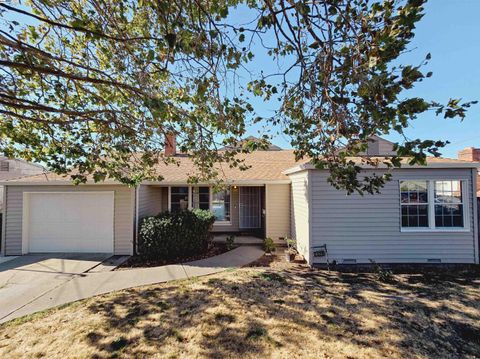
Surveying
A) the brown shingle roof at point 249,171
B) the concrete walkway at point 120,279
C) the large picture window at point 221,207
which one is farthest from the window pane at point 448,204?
the large picture window at point 221,207

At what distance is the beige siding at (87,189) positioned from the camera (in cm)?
920

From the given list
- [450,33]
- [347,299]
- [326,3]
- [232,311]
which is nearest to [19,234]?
[232,311]

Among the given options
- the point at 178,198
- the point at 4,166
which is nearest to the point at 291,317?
the point at 178,198

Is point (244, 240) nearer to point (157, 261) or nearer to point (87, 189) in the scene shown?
point (157, 261)

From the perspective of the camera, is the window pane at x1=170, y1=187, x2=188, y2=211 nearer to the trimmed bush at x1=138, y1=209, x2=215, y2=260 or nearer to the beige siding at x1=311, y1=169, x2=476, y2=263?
the trimmed bush at x1=138, y1=209, x2=215, y2=260

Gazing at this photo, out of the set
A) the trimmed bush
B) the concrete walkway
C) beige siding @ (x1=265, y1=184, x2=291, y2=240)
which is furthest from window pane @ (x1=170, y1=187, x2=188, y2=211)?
the concrete walkway

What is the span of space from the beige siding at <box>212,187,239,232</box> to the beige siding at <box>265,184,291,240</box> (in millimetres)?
2418

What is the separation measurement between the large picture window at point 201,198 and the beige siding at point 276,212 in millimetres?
3415

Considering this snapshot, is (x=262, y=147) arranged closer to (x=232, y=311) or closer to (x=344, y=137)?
(x=344, y=137)

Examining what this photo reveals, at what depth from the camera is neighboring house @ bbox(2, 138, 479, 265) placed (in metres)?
7.71

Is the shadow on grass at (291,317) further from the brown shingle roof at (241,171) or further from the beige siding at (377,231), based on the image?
the brown shingle roof at (241,171)

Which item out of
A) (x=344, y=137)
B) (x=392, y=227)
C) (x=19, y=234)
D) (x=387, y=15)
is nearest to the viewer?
(x=387, y=15)

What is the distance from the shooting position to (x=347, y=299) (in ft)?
17.2

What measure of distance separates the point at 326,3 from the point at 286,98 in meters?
1.63
